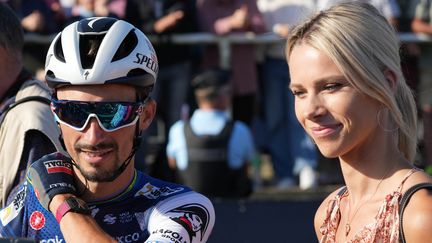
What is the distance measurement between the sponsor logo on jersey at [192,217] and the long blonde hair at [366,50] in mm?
738

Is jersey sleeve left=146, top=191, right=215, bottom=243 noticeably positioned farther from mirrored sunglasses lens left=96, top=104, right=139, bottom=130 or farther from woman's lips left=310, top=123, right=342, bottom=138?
woman's lips left=310, top=123, right=342, bottom=138

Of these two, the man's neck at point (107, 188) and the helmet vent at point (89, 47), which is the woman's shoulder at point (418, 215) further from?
the helmet vent at point (89, 47)

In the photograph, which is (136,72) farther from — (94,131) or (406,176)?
(406,176)

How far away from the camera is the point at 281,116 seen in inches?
428

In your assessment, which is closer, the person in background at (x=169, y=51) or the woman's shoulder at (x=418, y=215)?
the woman's shoulder at (x=418, y=215)

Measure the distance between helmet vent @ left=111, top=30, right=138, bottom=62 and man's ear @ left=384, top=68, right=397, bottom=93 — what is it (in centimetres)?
99

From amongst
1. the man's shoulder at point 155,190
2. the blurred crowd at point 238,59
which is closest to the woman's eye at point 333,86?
the man's shoulder at point 155,190

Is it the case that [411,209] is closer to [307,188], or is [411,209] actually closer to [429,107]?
[307,188]

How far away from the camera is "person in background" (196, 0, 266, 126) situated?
10.7m

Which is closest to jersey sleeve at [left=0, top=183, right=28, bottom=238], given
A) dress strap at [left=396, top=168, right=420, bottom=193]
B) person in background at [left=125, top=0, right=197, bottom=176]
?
dress strap at [left=396, top=168, right=420, bottom=193]

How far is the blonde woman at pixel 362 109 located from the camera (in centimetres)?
367

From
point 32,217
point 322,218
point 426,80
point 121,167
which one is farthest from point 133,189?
point 426,80

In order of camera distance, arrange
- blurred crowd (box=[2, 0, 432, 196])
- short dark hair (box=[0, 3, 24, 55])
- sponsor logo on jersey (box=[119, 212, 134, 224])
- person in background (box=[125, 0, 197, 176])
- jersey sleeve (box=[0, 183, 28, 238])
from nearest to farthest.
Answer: sponsor logo on jersey (box=[119, 212, 134, 224]) < jersey sleeve (box=[0, 183, 28, 238]) < short dark hair (box=[0, 3, 24, 55]) < blurred crowd (box=[2, 0, 432, 196]) < person in background (box=[125, 0, 197, 176])

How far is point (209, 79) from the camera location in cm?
1001
